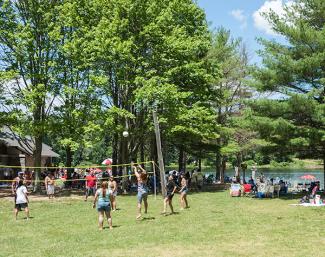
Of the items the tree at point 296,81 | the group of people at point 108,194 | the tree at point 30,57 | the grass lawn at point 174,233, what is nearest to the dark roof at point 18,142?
the tree at point 30,57

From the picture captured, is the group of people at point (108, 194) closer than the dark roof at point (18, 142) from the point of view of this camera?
Yes

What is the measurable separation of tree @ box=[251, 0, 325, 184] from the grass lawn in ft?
18.2

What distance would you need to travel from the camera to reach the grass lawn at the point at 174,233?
1073 cm

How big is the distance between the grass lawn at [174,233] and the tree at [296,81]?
553cm

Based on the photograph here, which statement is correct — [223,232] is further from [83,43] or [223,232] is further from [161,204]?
[83,43]

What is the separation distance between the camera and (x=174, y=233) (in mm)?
12992

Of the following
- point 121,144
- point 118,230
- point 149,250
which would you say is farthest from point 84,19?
point 149,250

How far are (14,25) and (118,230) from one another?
750 inches

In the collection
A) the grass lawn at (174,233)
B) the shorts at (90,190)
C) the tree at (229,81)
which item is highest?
the tree at (229,81)

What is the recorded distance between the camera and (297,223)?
14648 millimetres

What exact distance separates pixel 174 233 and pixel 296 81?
15.2 m

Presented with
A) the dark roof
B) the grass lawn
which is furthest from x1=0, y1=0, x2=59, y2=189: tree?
the grass lawn

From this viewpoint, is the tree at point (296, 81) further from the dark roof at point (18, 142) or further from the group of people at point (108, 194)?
the dark roof at point (18, 142)

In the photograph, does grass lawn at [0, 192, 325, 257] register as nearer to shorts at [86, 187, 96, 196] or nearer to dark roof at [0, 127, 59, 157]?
shorts at [86, 187, 96, 196]
